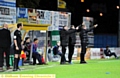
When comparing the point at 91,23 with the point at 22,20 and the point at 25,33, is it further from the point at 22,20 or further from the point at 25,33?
the point at 25,33

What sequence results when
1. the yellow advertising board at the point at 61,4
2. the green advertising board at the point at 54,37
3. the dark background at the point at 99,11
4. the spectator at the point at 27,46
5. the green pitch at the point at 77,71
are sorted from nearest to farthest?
the green pitch at the point at 77,71 → the spectator at the point at 27,46 → the green advertising board at the point at 54,37 → the yellow advertising board at the point at 61,4 → the dark background at the point at 99,11

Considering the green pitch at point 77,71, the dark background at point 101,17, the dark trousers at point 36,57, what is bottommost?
the green pitch at point 77,71

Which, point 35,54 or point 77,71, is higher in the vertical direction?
point 35,54

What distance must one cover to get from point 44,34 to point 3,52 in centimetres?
519

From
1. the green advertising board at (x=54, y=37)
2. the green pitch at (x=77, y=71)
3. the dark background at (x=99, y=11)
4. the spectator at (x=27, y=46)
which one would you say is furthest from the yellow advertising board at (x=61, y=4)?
the green pitch at (x=77, y=71)

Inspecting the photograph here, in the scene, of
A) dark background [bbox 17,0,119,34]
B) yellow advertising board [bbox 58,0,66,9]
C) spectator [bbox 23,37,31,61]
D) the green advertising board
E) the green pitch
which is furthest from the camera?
dark background [bbox 17,0,119,34]

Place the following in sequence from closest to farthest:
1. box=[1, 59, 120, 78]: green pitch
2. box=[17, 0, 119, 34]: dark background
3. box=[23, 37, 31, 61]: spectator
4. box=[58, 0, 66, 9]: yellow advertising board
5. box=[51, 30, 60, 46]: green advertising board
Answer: box=[1, 59, 120, 78]: green pitch, box=[23, 37, 31, 61]: spectator, box=[51, 30, 60, 46]: green advertising board, box=[58, 0, 66, 9]: yellow advertising board, box=[17, 0, 119, 34]: dark background

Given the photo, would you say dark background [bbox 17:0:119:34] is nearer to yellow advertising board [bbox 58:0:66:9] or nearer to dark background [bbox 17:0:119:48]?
dark background [bbox 17:0:119:48]

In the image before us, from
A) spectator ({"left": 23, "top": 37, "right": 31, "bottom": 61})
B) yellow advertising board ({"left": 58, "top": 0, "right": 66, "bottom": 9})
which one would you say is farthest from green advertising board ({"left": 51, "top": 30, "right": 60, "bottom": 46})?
yellow advertising board ({"left": 58, "top": 0, "right": 66, "bottom": 9})

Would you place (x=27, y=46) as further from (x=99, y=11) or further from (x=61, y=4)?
(x=99, y=11)

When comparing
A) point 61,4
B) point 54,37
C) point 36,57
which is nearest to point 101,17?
point 61,4

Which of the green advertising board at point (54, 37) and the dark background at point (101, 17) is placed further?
the dark background at point (101, 17)

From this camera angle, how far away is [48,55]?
1995cm

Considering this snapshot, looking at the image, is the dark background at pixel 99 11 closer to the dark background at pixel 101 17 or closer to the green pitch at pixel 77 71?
the dark background at pixel 101 17
